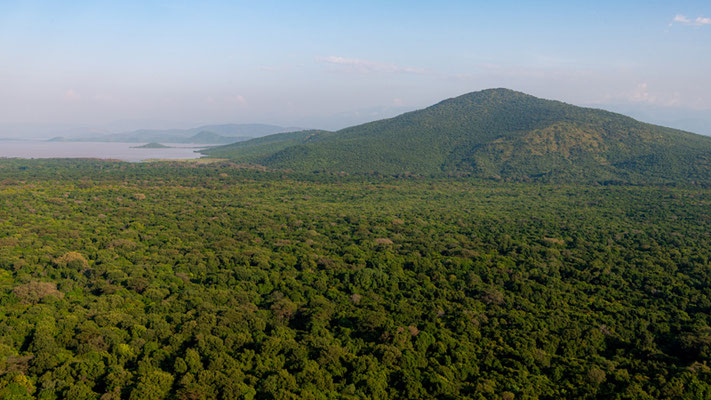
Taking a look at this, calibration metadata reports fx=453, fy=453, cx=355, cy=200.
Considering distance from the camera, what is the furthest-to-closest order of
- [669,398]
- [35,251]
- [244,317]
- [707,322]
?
[35,251], [707,322], [244,317], [669,398]

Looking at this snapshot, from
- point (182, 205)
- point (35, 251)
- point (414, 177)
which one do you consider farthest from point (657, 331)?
point (414, 177)

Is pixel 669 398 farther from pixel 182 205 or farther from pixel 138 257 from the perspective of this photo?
pixel 182 205

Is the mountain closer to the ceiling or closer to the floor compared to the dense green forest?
closer to the ceiling

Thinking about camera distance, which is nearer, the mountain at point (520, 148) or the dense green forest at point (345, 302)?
the dense green forest at point (345, 302)

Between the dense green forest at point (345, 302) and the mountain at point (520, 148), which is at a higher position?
the mountain at point (520, 148)

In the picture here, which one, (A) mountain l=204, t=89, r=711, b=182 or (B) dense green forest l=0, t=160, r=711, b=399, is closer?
(B) dense green forest l=0, t=160, r=711, b=399
